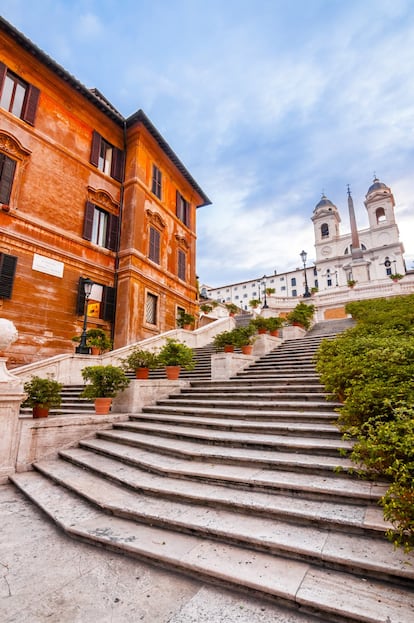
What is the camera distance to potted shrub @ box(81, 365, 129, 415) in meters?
6.51

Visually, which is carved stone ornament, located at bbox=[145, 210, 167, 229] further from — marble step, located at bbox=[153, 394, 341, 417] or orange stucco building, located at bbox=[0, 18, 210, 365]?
marble step, located at bbox=[153, 394, 341, 417]

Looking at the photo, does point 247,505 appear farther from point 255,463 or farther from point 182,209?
point 182,209

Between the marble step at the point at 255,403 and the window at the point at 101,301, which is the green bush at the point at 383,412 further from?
the window at the point at 101,301

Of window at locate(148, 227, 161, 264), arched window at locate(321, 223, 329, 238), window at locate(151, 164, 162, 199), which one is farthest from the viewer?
arched window at locate(321, 223, 329, 238)

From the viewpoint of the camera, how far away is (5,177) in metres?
11.6

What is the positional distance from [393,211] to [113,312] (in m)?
61.2

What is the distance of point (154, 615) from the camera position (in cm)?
200

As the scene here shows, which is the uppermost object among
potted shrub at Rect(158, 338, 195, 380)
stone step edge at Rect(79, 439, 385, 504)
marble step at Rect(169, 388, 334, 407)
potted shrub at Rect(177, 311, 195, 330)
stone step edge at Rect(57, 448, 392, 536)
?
potted shrub at Rect(177, 311, 195, 330)

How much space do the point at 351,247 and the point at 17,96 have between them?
58.1 meters

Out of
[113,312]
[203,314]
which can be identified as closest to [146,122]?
[113,312]

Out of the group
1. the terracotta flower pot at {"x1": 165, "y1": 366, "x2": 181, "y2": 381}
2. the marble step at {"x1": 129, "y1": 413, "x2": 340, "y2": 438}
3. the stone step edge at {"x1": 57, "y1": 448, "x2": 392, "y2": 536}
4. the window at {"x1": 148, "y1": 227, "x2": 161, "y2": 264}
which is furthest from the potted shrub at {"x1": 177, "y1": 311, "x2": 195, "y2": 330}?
the stone step edge at {"x1": 57, "y1": 448, "x2": 392, "y2": 536}

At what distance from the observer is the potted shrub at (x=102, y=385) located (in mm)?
6512

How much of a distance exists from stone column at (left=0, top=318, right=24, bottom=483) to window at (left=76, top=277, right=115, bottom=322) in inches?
346

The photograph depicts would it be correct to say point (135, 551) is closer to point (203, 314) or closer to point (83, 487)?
point (83, 487)
